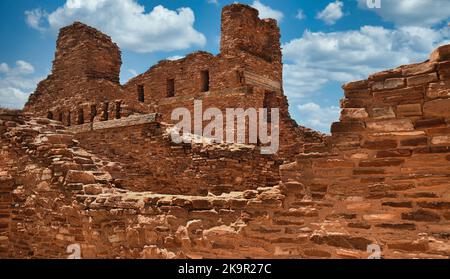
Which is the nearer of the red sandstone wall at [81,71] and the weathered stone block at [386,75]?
the weathered stone block at [386,75]

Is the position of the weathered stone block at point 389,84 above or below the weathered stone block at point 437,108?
above

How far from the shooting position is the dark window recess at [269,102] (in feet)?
62.1

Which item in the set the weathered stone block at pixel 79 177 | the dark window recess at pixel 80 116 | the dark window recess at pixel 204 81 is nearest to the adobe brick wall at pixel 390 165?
the weathered stone block at pixel 79 177

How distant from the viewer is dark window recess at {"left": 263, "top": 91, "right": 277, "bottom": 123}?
18.9 metres

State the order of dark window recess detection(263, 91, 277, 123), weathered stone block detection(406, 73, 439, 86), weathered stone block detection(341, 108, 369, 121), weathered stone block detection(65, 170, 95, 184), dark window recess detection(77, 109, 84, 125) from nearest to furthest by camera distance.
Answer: weathered stone block detection(406, 73, 439, 86), weathered stone block detection(341, 108, 369, 121), weathered stone block detection(65, 170, 95, 184), dark window recess detection(77, 109, 84, 125), dark window recess detection(263, 91, 277, 123)

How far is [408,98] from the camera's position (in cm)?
417

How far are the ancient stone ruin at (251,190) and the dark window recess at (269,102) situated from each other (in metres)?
6.79

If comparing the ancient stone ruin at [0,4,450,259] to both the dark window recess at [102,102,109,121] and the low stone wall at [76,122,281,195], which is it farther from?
the dark window recess at [102,102,109,121]

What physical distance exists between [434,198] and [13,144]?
7563 millimetres

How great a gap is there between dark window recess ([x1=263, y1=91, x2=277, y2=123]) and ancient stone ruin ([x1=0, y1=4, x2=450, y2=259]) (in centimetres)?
679

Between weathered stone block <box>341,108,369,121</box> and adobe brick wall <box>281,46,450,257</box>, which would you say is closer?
adobe brick wall <box>281,46,450,257</box>

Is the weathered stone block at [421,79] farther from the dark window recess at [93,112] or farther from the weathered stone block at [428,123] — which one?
the dark window recess at [93,112]

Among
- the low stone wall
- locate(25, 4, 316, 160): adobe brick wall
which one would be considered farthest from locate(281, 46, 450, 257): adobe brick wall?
locate(25, 4, 316, 160): adobe brick wall
